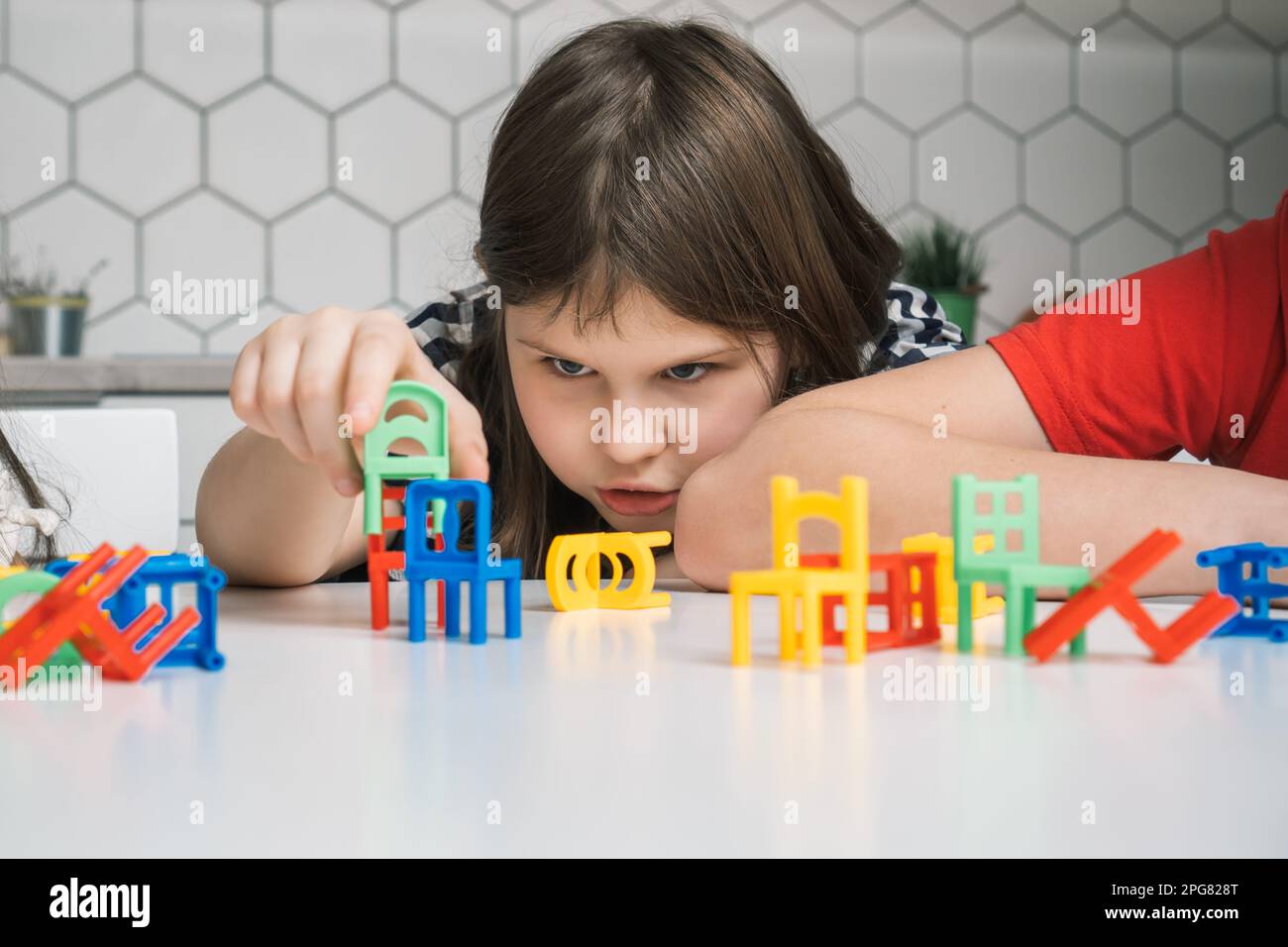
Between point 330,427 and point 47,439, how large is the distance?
0.63m

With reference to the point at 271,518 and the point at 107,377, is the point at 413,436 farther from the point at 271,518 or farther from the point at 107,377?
the point at 107,377

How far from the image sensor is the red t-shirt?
0.92 m

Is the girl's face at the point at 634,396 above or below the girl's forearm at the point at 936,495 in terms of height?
above

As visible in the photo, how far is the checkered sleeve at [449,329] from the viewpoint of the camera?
3.94 ft

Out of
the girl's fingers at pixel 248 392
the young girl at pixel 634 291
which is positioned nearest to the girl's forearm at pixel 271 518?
the young girl at pixel 634 291

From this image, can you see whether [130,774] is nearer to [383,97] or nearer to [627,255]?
[627,255]

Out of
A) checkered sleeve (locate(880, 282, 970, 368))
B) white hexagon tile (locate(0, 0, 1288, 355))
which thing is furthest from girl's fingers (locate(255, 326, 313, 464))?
white hexagon tile (locate(0, 0, 1288, 355))

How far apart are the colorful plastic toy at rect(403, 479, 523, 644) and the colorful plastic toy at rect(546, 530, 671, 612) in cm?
9

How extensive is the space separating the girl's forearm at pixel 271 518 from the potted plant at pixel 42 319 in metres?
1.08

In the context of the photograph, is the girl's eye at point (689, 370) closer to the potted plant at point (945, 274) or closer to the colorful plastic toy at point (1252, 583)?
the colorful plastic toy at point (1252, 583)

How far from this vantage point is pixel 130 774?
309 millimetres

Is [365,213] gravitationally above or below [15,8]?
below

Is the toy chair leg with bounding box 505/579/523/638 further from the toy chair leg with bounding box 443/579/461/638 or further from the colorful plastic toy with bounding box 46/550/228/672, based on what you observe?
the colorful plastic toy with bounding box 46/550/228/672

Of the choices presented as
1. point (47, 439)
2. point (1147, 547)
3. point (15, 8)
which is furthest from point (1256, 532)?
point (15, 8)
